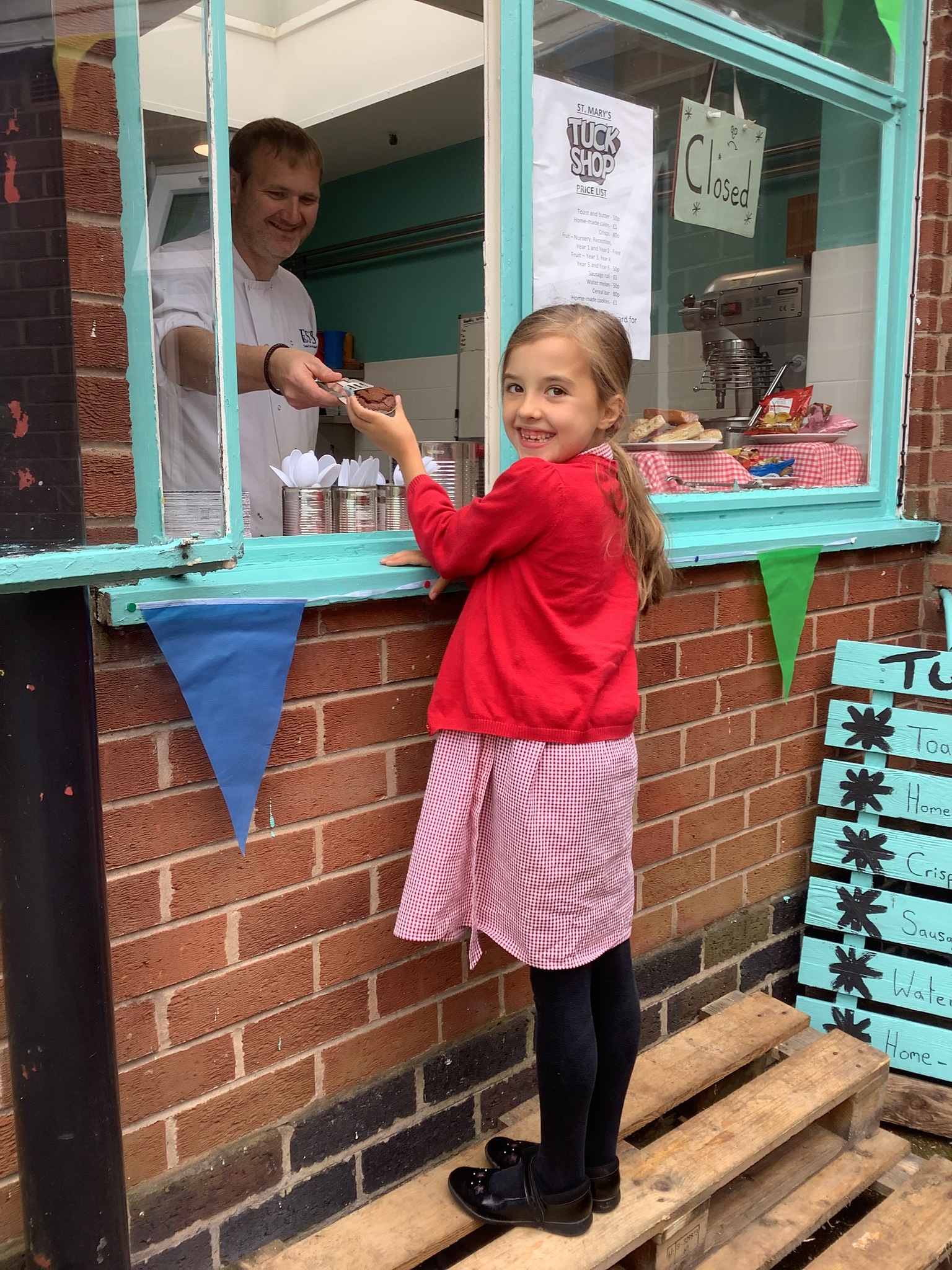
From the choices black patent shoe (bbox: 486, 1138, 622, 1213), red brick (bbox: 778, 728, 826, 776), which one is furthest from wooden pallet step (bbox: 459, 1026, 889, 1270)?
red brick (bbox: 778, 728, 826, 776)

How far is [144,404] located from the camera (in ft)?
5.25

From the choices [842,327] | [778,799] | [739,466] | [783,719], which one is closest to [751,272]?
[842,327]

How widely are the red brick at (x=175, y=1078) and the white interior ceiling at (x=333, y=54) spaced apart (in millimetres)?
2969

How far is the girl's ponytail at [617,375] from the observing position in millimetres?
1853

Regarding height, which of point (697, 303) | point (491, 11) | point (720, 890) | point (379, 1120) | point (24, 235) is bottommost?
point (379, 1120)

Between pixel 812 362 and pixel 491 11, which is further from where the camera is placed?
pixel 812 362

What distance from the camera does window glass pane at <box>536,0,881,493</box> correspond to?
2.72m

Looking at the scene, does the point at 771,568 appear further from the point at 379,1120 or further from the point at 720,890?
the point at 379,1120

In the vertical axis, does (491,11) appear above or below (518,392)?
above

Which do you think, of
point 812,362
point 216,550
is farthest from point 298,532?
point 812,362

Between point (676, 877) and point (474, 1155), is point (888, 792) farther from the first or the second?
point (474, 1155)

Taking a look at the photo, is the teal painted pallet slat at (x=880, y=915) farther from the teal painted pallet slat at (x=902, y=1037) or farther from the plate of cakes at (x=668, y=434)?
the plate of cakes at (x=668, y=434)

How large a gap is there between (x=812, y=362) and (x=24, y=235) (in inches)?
103

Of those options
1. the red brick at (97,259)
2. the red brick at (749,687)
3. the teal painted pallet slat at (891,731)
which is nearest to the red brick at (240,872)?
the red brick at (97,259)
